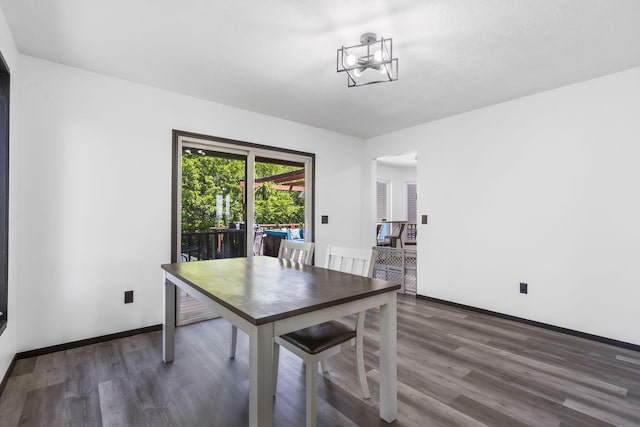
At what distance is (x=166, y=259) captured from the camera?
123 inches

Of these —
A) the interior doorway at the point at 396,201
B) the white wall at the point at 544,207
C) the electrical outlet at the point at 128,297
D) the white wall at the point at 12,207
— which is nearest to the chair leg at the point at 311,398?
the white wall at the point at 12,207

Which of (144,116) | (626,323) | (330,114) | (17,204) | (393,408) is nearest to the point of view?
(393,408)

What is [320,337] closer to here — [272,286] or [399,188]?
[272,286]

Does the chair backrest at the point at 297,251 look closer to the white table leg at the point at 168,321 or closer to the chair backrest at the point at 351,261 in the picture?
A: the chair backrest at the point at 351,261

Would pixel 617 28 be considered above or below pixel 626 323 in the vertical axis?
above

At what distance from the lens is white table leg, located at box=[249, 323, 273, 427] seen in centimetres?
114

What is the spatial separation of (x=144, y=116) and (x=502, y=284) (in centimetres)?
415

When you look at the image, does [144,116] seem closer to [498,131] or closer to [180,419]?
[180,419]

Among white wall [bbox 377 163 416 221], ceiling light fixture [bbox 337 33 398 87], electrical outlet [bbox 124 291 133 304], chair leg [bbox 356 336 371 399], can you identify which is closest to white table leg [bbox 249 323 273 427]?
chair leg [bbox 356 336 371 399]

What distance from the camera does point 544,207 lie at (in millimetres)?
3131

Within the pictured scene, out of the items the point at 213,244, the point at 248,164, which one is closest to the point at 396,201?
the point at 248,164

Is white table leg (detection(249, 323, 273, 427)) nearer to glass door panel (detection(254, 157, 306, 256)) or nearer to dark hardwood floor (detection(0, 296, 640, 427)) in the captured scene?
→ dark hardwood floor (detection(0, 296, 640, 427))

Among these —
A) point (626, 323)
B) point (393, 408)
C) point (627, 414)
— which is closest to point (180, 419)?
point (393, 408)

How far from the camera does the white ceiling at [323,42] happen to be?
6.23ft
